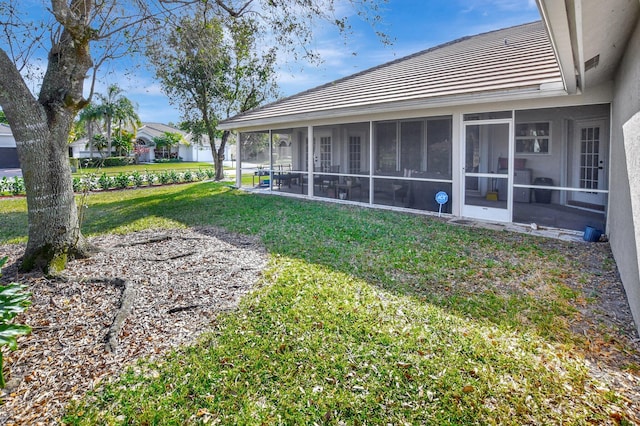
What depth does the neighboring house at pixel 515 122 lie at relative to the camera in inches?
171

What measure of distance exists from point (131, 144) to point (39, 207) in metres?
43.5

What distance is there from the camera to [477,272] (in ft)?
17.5

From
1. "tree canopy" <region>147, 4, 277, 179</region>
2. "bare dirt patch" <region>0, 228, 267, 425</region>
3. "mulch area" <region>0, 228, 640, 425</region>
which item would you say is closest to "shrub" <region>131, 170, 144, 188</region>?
"tree canopy" <region>147, 4, 277, 179</region>

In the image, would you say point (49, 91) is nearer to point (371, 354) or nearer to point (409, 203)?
point (371, 354)

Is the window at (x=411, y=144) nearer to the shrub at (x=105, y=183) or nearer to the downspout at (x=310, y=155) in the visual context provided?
the downspout at (x=310, y=155)

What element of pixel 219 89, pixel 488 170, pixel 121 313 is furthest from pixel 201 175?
pixel 121 313

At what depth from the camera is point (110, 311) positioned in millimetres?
4168

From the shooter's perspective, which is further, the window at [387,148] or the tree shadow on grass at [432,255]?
the window at [387,148]

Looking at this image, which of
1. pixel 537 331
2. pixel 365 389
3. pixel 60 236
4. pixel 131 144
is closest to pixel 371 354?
pixel 365 389

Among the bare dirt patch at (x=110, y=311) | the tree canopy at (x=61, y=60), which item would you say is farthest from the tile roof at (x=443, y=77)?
the bare dirt patch at (x=110, y=311)

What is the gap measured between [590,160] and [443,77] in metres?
4.00

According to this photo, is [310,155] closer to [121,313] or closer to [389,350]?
[121,313]

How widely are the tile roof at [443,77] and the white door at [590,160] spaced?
1953 millimetres

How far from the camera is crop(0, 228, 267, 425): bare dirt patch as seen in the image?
2.98 meters
